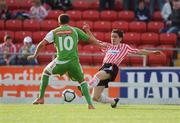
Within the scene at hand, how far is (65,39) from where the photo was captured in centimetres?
1512

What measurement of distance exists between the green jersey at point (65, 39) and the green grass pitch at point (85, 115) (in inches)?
44.5

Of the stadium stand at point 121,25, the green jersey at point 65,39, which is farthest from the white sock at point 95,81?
the stadium stand at point 121,25

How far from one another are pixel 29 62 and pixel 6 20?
4.28 metres

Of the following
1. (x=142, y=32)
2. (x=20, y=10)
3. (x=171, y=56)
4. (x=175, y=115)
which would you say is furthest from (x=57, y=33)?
(x=20, y=10)

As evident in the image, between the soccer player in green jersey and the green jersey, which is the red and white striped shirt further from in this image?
the green jersey

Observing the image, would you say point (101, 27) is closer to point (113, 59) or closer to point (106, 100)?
point (113, 59)

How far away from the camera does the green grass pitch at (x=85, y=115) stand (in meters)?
12.4

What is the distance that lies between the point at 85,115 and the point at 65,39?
230 centimetres

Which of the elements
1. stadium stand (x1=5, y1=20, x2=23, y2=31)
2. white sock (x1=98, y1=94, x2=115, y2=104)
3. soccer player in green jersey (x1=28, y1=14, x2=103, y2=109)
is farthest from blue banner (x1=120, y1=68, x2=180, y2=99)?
stadium stand (x1=5, y1=20, x2=23, y2=31)

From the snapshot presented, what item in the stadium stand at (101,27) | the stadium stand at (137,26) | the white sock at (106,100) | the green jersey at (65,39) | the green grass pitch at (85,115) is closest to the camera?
the green grass pitch at (85,115)

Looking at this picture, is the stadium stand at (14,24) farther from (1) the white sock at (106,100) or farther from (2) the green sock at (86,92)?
(2) the green sock at (86,92)

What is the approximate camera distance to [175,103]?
1933 cm

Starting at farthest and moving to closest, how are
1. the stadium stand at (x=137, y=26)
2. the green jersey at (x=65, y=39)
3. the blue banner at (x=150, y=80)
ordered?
the stadium stand at (x=137, y=26) < the blue banner at (x=150, y=80) < the green jersey at (x=65, y=39)

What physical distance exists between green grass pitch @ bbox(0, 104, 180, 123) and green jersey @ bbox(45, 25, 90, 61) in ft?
3.71
